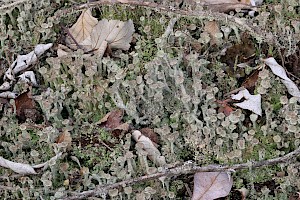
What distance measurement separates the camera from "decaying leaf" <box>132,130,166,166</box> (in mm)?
2473

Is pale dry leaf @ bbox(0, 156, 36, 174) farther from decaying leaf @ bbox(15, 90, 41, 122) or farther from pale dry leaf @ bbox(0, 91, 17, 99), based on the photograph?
pale dry leaf @ bbox(0, 91, 17, 99)

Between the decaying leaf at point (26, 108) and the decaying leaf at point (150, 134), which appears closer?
the decaying leaf at point (150, 134)

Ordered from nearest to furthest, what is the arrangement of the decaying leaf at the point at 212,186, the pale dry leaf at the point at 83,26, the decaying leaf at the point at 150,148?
the decaying leaf at the point at 212,186 → the decaying leaf at the point at 150,148 → the pale dry leaf at the point at 83,26

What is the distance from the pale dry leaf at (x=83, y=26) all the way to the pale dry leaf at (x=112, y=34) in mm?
51

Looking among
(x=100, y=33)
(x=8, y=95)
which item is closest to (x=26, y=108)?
(x=8, y=95)

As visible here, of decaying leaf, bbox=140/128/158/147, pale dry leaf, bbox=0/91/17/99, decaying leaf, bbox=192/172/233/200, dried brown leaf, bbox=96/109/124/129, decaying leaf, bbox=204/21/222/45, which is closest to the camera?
decaying leaf, bbox=192/172/233/200

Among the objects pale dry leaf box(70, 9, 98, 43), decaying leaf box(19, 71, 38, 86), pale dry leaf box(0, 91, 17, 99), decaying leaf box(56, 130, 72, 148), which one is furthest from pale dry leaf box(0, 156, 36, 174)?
pale dry leaf box(70, 9, 98, 43)

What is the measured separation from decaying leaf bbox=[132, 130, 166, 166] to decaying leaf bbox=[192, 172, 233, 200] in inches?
7.4

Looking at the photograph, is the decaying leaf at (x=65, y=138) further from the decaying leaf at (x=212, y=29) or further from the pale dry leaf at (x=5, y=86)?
the decaying leaf at (x=212, y=29)

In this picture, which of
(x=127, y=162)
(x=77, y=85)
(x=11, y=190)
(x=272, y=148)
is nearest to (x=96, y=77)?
(x=77, y=85)

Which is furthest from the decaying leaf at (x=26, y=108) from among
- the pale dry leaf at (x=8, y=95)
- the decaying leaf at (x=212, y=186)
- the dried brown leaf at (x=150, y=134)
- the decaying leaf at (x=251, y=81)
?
the decaying leaf at (x=251, y=81)

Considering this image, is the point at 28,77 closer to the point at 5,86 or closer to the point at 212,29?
the point at 5,86

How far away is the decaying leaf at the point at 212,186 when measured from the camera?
2.37m

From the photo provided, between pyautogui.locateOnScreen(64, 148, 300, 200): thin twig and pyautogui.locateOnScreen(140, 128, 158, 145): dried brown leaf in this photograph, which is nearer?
pyautogui.locateOnScreen(64, 148, 300, 200): thin twig
